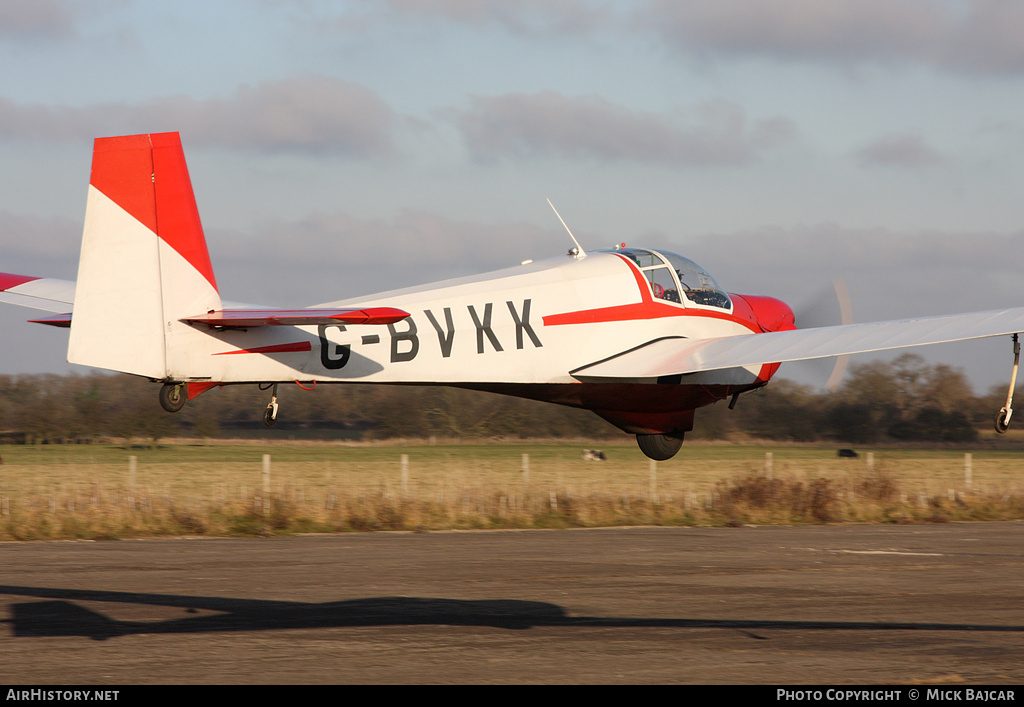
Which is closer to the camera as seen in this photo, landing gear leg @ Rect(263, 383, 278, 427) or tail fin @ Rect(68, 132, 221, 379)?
tail fin @ Rect(68, 132, 221, 379)

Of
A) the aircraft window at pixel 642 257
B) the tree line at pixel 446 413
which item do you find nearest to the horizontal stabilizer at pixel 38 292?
the aircraft window at pixel 642 257

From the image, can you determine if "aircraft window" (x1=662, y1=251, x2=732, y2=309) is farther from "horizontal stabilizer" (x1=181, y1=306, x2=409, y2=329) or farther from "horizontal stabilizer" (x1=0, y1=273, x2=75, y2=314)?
"horizontal stabilizer" (x1=0, y1=273, x2=75, y2=314)

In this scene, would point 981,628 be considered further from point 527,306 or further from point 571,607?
point 527,306

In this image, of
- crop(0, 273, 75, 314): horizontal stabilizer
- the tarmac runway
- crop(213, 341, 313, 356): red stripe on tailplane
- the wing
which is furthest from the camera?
the wing

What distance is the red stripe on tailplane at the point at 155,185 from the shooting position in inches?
481

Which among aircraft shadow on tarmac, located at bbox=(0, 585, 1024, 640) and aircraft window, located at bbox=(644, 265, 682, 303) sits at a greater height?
aircraft window, located at bbox=(644, 265, 682, 303)

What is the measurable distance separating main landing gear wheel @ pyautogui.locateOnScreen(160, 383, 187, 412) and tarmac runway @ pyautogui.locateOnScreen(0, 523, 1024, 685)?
2.69 metres

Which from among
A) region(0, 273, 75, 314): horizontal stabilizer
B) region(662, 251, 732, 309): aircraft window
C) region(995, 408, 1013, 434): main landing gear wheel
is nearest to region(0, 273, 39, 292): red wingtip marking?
region(0, 273, 75, 314): horizontal stabilizer

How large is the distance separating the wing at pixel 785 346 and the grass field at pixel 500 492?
13.1 meters

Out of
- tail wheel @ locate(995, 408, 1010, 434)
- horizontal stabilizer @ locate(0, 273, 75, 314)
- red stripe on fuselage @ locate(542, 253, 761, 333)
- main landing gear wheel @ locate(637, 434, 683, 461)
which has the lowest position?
main landing gear wheel @ locate(637, 434, 683, 461)

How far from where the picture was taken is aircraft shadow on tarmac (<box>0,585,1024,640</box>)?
42.2 ft

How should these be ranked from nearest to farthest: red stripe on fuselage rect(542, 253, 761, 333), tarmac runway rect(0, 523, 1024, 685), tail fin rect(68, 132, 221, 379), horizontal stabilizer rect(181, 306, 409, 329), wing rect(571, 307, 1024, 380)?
tarmac runway rect(0, 523, 1024, 685) → horizontal stabilizer rect(181, 306, 409, 329) → tail fin rect(68, 132, 221, 379) → wing rect(571, 307, 1024, 380) → red stripe on fuselage rect(542, 253, 761, 333)

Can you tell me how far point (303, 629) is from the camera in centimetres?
1279

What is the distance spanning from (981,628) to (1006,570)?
304 inches
